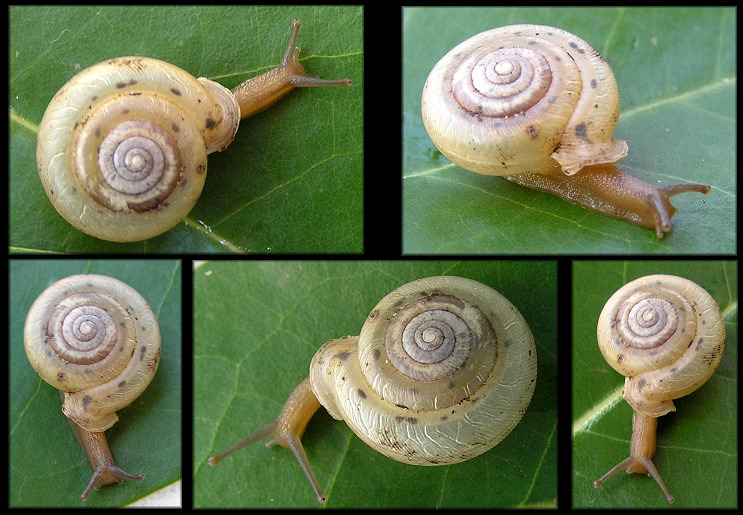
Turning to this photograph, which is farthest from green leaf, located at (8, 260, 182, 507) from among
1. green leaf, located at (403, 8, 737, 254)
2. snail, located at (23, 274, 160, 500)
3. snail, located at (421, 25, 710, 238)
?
snail, located at (421, 25, 710, 238)

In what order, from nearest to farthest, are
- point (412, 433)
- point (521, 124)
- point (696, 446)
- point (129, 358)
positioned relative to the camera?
point (412, 433) → point (521, 124) → point (696, 446) → point (129, 358)

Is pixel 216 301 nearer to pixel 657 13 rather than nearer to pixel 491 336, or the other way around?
pixel 491 336

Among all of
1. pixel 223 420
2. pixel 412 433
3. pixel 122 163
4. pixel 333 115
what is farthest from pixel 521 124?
pixel 223 420

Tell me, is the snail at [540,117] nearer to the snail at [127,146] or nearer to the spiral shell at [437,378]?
the spiral shell at [437,378]

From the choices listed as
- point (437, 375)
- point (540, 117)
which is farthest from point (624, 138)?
point (437, 375)

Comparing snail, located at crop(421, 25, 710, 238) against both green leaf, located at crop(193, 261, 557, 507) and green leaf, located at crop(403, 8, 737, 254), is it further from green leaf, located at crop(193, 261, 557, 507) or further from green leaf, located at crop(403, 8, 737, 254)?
green leaf, located at crop(193, 261, 557, 507)

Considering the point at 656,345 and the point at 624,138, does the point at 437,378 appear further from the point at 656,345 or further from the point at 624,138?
the point at 624,138
